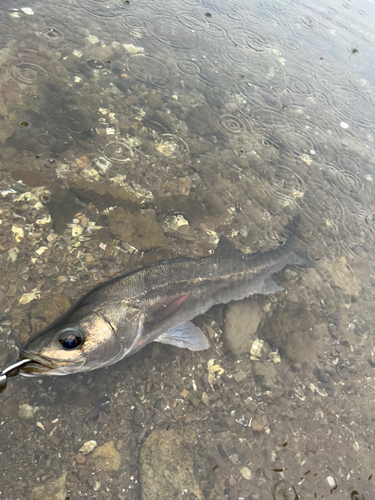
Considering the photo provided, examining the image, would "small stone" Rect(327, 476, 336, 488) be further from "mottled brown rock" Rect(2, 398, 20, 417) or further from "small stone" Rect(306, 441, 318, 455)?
"mottled brown rock" Rect(2, 398, 20, 417)

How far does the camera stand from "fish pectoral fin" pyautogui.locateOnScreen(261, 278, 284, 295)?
5.18 m

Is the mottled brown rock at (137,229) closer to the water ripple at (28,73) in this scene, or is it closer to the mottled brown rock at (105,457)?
the mottled brown rock at (105,457)

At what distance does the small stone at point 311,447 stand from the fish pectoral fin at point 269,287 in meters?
2.08

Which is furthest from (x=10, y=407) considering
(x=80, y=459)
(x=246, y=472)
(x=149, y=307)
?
(x=246, y=472)

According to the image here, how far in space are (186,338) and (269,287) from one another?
166cm

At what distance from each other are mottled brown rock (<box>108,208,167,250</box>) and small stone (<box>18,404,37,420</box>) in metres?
2.47

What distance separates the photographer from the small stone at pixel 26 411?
11.6 feet

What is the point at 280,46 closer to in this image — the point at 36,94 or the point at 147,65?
the point at 147,65

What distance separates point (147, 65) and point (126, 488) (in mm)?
7986

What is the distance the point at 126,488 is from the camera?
353 centimetres

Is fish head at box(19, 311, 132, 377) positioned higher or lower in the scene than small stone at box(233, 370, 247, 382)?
higher

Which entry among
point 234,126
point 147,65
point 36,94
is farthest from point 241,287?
point 147,65

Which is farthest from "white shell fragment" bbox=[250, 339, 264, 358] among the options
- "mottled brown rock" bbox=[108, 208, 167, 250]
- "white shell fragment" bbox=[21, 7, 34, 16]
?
"white shell fragment" bbox=[21, 7, 34, 16]

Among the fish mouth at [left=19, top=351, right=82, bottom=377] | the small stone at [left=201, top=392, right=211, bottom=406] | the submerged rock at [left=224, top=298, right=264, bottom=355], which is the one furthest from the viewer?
the submerged rock at [left=224, top=298, right=264, bottom=355]
